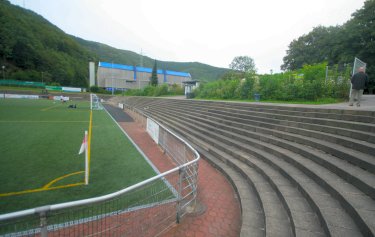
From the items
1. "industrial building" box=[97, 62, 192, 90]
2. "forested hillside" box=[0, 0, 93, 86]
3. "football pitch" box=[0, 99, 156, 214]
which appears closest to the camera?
"football pitch" box=[0, 99, 156, 214]

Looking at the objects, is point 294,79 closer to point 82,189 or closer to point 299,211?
point 299,211

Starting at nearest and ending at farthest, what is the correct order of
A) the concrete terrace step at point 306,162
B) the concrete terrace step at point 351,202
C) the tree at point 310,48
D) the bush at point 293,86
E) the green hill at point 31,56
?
the concrete terrace step at point 351,202 < the concrete terrace step at point 306,162 < the bush at point 293,86 < the tree at point 310,48 < the green hill at point 31,56

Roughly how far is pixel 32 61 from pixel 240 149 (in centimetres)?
10804

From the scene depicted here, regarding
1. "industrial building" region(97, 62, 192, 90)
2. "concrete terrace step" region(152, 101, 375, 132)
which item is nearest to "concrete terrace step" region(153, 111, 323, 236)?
"concrete terrace step" region(152, 101, 375, 132)

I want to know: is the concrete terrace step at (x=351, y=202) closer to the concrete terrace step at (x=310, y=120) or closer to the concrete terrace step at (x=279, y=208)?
the concrete terrace step at (x=279, y=208)

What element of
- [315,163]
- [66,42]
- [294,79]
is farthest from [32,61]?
[315,163]

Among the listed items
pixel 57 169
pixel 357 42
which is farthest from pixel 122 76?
pixel 57 169

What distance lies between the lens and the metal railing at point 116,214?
2.10m

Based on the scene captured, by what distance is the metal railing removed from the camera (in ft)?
6.89

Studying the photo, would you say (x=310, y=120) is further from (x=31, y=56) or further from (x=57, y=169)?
(x=31, y=56)

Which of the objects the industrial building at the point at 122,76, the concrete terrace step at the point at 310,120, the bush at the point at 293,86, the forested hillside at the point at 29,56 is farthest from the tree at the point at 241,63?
the concrete terrace step at the point at 310,120

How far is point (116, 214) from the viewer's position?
2.78 m

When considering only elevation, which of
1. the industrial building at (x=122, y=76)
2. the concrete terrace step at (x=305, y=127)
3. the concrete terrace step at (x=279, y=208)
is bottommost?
the concrete terrace step at (x=279, y=208)

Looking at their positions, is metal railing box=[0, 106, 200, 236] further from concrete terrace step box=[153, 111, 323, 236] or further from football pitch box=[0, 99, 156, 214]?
football pitch box=[0, 99, 156, 214]
